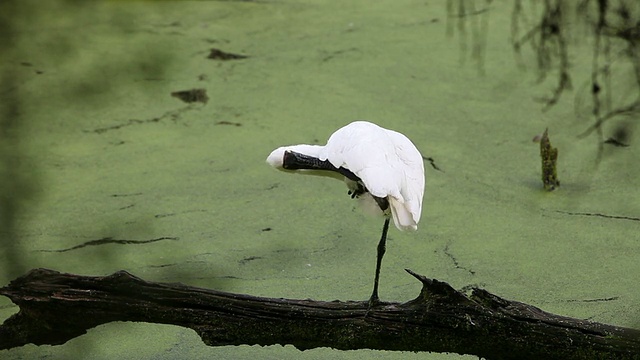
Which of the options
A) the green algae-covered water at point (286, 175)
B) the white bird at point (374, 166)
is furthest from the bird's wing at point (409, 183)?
the green algae-covered water at point (286, 175)

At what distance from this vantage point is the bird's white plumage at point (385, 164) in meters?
1.62

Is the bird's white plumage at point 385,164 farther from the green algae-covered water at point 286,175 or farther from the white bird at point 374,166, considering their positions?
the green algae-covered water at point 286,175

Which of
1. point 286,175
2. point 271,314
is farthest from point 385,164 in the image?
point 286,175

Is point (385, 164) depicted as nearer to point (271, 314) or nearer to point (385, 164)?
point (385, 164)

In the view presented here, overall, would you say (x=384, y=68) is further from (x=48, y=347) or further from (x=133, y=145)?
(x=48, y=347)

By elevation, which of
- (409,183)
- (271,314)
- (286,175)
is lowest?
(286,175)

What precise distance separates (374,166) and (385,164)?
0.08 feet

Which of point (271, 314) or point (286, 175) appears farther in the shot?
point (286, 175)

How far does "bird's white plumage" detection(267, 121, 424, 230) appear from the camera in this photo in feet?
5.33

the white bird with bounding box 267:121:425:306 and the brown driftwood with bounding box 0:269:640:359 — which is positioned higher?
the white bird with bounding box 267:121:425:306

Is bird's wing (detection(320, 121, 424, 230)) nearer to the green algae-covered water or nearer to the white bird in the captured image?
the white bird

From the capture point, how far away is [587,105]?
113 inches

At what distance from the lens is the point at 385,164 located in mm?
1662

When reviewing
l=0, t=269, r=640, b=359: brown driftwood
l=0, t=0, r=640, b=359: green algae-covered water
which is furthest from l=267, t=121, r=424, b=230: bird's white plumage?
l=0, t=0, r=640, b=359: green algae-covered water
